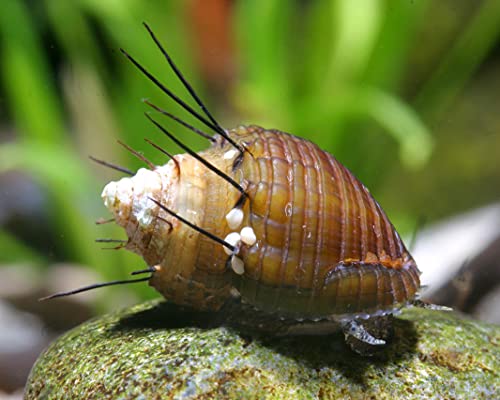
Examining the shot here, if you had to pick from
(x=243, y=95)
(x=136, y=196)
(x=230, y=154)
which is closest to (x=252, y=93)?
(x=243, y=95)

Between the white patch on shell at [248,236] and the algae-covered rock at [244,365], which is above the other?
the white patch on shell at [248,236]

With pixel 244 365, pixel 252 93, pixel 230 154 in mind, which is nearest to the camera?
pixel 244 365

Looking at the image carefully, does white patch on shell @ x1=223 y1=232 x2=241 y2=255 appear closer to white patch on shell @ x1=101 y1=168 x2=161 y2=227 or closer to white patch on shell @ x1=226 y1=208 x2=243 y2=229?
white patch on shell @ x1=226 y1=208 x2=243 y2=229

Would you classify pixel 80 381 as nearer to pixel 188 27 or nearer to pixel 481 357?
pixel 481 357

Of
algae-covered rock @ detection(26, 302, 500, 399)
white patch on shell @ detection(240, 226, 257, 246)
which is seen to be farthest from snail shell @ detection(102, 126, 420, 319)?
algae-covered rock @ detection(26, 302, 500, 399)

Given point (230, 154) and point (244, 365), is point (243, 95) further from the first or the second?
point (244, 365)

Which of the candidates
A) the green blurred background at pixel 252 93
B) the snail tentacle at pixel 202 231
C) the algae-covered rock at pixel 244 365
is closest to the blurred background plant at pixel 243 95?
the green blurred background at pixel 252 93

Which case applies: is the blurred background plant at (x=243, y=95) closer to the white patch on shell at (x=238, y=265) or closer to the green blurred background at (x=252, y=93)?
the green blurred background at (x=252, y=93)
